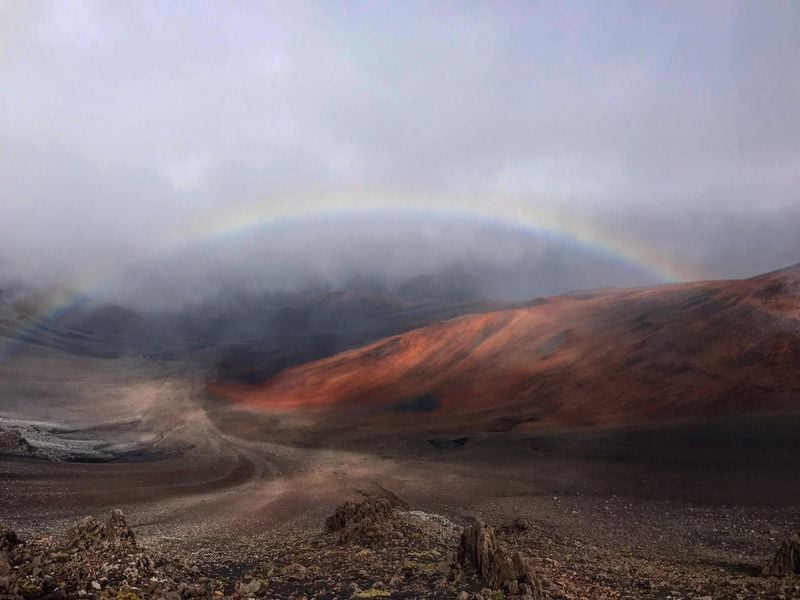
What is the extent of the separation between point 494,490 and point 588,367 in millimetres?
24316

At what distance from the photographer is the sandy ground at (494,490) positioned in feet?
46.1

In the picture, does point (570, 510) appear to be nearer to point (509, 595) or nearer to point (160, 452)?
point (509, 595)

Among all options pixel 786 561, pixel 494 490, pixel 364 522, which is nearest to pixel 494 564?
pixel 364 522

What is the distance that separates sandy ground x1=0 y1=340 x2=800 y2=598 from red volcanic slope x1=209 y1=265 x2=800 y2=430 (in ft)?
17.0

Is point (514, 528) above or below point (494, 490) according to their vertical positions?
above

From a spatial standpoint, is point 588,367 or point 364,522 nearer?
point 364,522

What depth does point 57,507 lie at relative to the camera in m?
23.5

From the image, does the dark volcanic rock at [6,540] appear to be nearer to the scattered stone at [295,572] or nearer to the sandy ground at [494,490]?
the sandy ground at [494,490]

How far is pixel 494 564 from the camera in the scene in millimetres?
9469

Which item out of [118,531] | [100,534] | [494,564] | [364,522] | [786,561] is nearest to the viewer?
[494,564]

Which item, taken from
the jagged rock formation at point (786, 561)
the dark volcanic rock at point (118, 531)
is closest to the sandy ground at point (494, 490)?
the jagged rock formation at point (786, 561)

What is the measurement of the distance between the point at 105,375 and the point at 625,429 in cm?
8926

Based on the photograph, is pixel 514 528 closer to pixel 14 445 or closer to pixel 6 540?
pixel 6 540

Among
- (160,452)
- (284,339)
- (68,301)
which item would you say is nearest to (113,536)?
(160,452)
